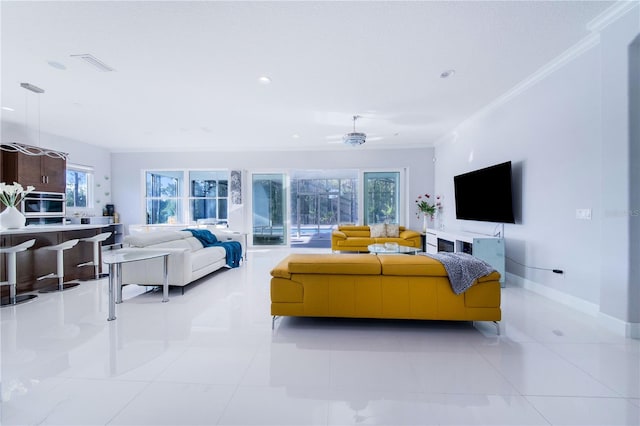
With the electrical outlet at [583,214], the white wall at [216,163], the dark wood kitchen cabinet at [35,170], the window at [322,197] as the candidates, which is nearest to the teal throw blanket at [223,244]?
the white wall at [216,163]

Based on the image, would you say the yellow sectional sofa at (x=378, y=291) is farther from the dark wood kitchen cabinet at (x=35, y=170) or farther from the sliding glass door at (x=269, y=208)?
the dark wood kitchen cabinet at (x=35, y=170)

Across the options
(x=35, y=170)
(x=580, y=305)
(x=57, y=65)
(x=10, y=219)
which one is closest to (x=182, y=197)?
(x=35, y=170)

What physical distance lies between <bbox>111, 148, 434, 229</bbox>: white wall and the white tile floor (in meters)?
5.31

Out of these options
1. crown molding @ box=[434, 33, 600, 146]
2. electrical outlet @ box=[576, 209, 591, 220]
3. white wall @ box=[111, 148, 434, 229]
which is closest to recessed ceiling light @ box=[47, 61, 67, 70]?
white wall @ box=[111, 148, 434, 229]

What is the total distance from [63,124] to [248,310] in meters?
5.75

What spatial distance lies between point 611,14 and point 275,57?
125 inches

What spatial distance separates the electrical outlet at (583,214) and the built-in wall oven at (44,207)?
8573mm

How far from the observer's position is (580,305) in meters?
3.13

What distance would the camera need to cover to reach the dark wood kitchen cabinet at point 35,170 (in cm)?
525

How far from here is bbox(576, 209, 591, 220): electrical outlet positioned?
3.01m

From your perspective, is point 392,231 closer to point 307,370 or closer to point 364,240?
point 364,240

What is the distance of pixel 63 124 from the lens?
5680 mm

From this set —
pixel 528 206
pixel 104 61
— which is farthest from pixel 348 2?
pixel 528 206

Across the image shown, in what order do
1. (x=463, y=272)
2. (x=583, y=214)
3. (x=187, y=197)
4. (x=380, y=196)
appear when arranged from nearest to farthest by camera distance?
(x=463, y=272)
(x=583, y=214)
(x=380, y=196)
(x=187, y=197)
